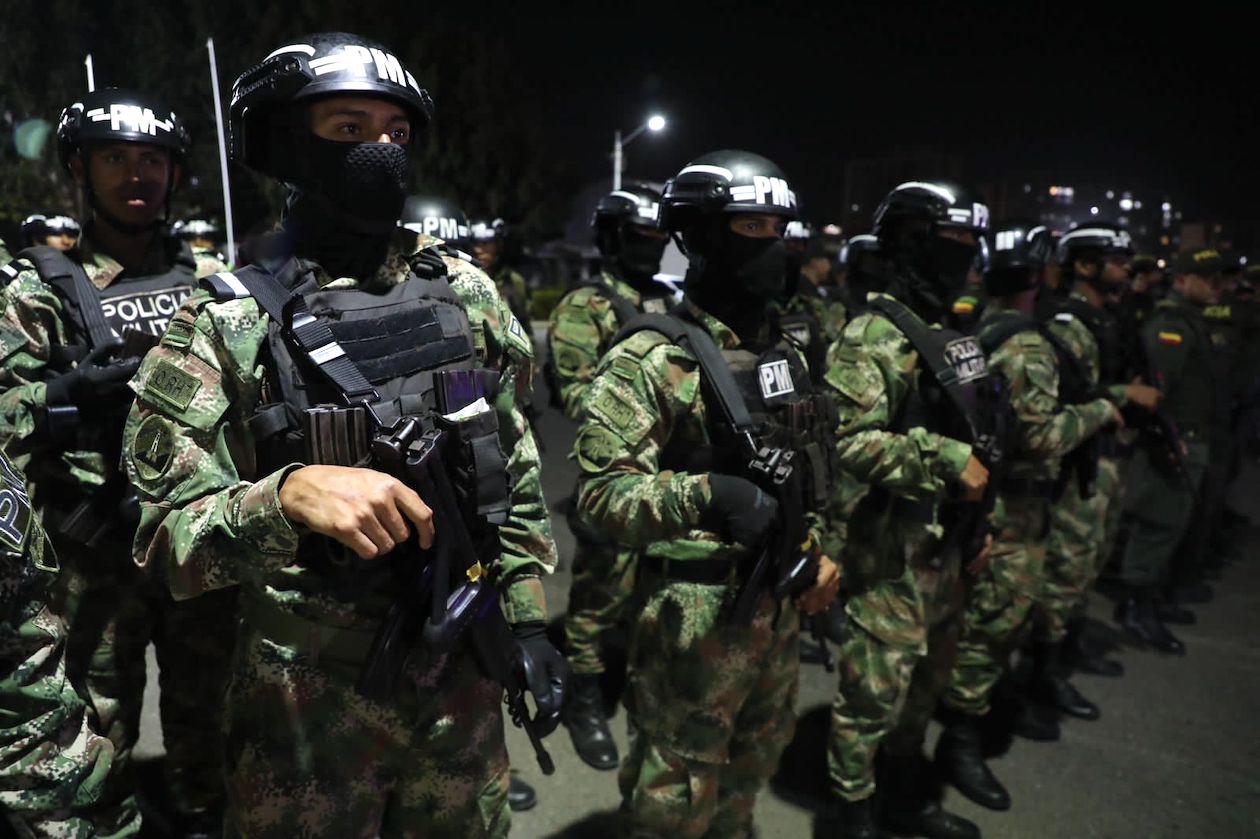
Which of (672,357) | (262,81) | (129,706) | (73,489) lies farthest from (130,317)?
(672,357)

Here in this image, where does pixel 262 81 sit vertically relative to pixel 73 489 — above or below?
above

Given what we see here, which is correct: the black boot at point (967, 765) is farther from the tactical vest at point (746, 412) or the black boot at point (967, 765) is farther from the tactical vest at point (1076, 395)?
the tactical vest at point (746, 412)

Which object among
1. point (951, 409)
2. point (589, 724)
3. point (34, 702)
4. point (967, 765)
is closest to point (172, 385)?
point (34, 702)

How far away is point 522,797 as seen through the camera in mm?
3473

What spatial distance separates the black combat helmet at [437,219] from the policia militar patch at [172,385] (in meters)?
3.15

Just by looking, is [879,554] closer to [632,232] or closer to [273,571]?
[273,571]

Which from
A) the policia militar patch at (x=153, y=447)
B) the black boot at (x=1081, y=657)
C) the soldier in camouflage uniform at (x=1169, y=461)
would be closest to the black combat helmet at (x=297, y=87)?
the policia militar patch at (x=153, y=447)

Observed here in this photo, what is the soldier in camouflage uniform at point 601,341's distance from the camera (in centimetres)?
435

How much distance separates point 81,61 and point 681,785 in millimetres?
3988

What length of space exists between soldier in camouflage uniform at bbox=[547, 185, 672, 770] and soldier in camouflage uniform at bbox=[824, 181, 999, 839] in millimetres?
1356

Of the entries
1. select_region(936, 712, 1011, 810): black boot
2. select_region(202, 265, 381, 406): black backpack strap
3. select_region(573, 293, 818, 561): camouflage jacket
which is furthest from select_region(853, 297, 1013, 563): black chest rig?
select_region(202, 265, 381, 406): black backpack strap

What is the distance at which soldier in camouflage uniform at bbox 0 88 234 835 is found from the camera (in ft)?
9.10

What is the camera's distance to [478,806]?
6.25 feet

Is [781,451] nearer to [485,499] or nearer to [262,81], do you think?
[485,499]
